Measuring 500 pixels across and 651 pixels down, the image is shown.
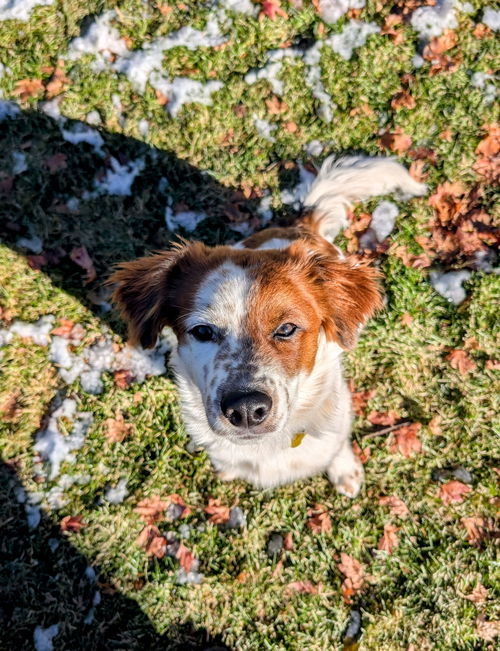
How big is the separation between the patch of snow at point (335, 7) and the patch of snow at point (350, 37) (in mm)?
125

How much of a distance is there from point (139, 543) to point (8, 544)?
1061 mm

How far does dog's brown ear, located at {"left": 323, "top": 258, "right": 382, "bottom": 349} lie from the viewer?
3.32 metres

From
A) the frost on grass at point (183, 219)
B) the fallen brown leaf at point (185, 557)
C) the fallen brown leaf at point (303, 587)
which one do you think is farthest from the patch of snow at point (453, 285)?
the fallen brown leaf at point (185, 557)

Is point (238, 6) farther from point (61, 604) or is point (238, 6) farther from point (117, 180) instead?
point (61, 604)

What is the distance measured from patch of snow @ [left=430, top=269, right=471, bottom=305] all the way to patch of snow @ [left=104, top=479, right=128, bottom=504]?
3.24 m

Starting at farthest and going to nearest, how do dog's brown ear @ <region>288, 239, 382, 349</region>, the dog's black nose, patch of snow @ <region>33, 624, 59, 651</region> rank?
patch of snow @ <region>33, 624, 59, 651</region> → dog's brown ear @ <region>288, 239, 382, 349</region> → the dog's black nose

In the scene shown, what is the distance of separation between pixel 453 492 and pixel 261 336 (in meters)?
2.54

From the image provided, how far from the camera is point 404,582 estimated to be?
4219mm

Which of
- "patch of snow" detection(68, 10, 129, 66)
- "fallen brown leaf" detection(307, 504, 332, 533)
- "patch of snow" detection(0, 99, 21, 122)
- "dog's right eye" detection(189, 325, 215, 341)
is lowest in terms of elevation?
"fallen brown leaf" detection(307, 504, 332, 533)

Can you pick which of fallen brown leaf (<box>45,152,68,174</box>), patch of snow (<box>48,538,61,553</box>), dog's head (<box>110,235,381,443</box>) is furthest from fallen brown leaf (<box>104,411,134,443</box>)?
fallen brown leaf (<box>45,152,68,174</box>)

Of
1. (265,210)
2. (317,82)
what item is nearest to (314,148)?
(317,82)

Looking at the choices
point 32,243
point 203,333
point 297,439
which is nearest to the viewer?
point 203,333

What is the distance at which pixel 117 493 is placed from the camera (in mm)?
4426

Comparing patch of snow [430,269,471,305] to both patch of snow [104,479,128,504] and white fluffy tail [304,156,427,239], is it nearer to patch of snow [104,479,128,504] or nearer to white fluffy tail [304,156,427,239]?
white fluffy tail [304,156,427,239]
